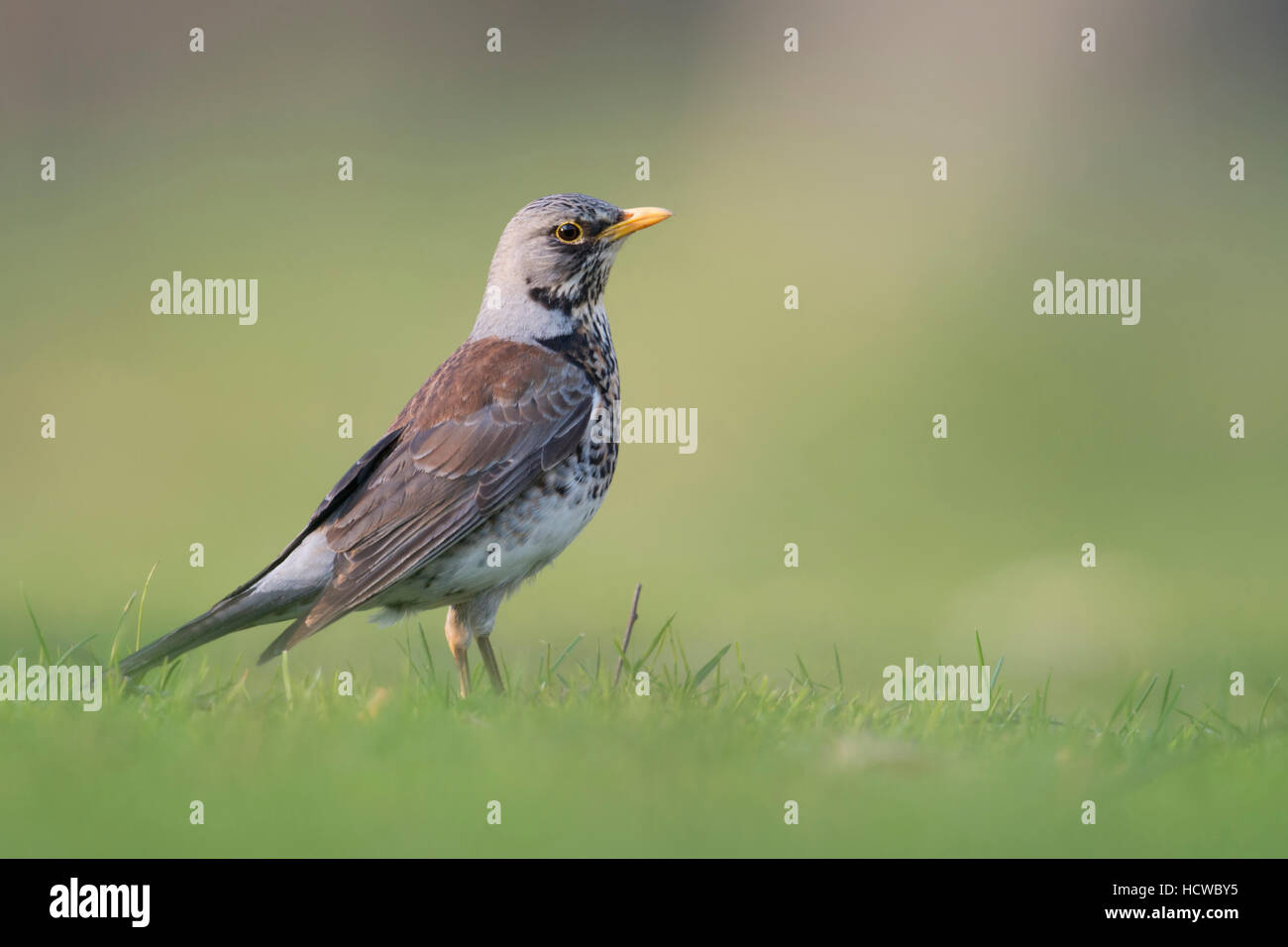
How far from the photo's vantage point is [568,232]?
292 inches

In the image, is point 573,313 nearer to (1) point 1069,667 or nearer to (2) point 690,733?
(2) point 690,733

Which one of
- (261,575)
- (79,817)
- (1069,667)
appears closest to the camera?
(79,817)

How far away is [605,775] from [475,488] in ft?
6.61

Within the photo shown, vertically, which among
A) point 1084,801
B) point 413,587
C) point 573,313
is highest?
point 573,313

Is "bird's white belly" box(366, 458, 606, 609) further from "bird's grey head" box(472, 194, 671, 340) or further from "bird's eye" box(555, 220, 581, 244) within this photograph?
"bird's eye" box(555, 220, 581, 244)

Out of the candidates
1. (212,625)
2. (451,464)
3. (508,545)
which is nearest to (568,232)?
(451,464)

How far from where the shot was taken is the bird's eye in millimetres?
7402

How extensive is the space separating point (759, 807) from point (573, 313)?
3.27 meters

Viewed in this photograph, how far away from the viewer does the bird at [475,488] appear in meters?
6.64

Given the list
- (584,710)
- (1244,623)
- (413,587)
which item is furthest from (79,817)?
(1244,623)

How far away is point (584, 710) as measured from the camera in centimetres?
575

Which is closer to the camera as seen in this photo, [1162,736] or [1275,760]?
[1275,760]
